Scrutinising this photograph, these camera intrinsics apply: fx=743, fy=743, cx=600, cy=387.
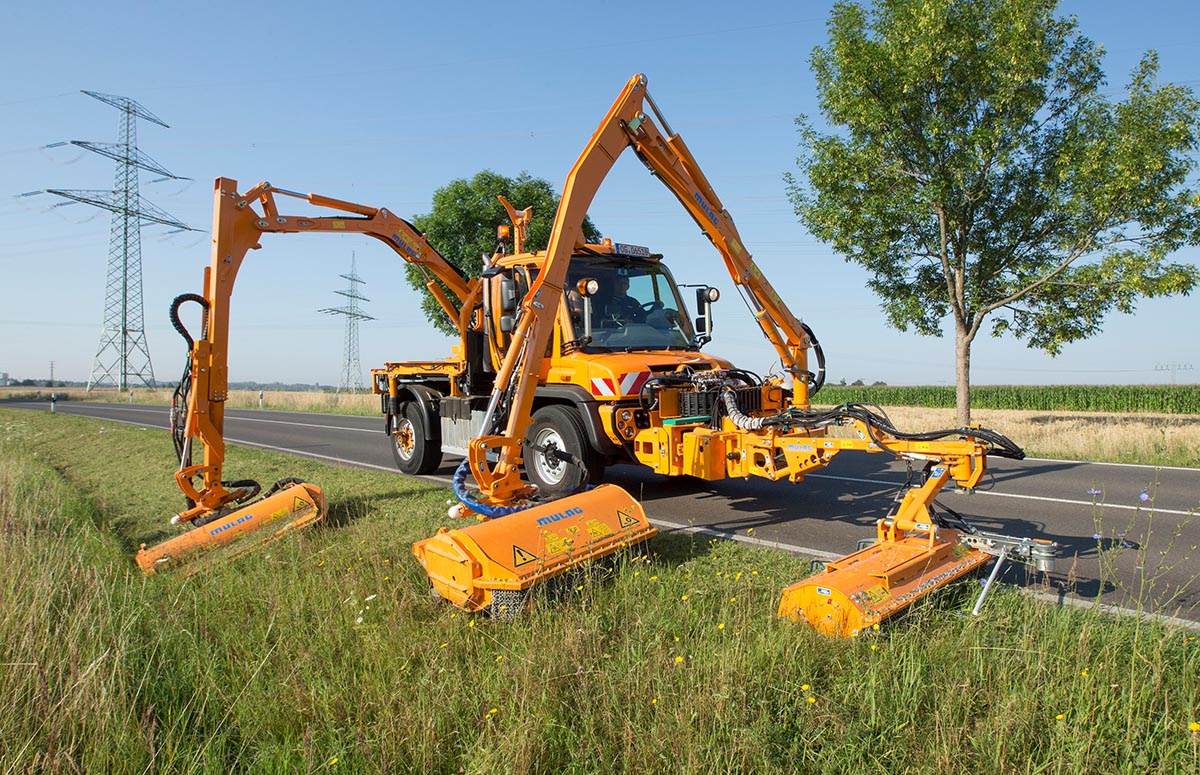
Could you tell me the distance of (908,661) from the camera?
3.23m

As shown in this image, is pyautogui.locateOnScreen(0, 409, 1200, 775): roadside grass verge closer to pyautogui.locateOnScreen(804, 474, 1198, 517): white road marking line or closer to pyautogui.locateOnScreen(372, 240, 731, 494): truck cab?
pyautogui.locateOnScreen(372, 240, 731, 494): truck cab

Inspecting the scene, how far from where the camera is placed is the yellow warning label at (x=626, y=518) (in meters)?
5.07

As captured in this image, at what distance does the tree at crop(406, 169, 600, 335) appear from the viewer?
2509cm

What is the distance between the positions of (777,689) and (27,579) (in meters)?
4.43

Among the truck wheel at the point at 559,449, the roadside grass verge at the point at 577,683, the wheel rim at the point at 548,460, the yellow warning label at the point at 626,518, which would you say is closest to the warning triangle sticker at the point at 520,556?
the roadside grass verge at the point at 577,683

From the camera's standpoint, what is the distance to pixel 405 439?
11.3 m

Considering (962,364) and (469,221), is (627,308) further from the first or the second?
(469,221)

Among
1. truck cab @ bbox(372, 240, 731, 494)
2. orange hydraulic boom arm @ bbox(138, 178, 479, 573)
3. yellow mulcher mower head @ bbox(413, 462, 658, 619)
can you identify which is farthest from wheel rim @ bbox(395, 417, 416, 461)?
yellow mulcher mower head @ bbox(413, 462, 658, 619)

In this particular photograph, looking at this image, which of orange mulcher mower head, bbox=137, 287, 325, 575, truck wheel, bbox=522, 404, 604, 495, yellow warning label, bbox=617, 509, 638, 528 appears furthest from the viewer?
truck wheel, bbox=522, 404, 604, 495

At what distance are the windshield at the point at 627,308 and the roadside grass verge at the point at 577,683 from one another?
3921 mm

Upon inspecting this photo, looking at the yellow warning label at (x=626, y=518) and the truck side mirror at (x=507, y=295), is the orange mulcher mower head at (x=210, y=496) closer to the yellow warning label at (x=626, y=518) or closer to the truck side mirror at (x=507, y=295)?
the truck side mirror at (x=507, y=295)

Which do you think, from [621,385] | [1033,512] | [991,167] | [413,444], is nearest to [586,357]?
[621,385]

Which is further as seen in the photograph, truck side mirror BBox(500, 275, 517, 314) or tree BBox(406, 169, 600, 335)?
tree BBox(406, 169, 600, 335)

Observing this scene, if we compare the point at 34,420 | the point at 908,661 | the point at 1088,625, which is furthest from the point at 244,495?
the point at 34,420
